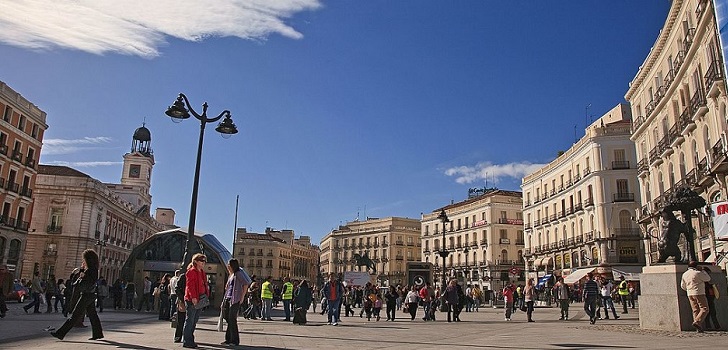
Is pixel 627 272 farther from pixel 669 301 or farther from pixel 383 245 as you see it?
pixel 383 245

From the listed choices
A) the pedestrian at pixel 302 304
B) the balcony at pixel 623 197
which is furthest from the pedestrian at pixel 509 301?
the balcony at pixel 623 197

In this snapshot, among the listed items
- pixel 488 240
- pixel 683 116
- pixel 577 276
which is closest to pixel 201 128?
pixel 683 116

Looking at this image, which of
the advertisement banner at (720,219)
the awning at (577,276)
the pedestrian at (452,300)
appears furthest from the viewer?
the awning at (577,276)

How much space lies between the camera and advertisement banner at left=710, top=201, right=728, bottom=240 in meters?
21.2

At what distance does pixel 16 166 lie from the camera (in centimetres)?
4519

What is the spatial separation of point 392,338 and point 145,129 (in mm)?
87342

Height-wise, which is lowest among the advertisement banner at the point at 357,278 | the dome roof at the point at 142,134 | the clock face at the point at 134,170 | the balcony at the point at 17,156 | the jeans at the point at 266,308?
the jeans at the point at 266,308

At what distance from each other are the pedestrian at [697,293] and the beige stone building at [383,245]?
255 feet

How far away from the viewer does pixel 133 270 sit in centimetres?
2488

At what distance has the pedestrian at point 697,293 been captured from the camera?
10531 millimetres

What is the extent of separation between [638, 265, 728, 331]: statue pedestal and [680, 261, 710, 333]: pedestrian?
38cm

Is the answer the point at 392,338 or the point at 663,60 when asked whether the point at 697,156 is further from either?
the point at 392,338

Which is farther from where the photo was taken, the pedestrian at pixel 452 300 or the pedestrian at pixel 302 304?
the pedestrian at pixel 452 300

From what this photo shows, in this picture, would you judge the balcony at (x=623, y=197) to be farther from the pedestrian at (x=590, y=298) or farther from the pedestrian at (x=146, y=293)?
the pedestrian at (x=146, y=293)
